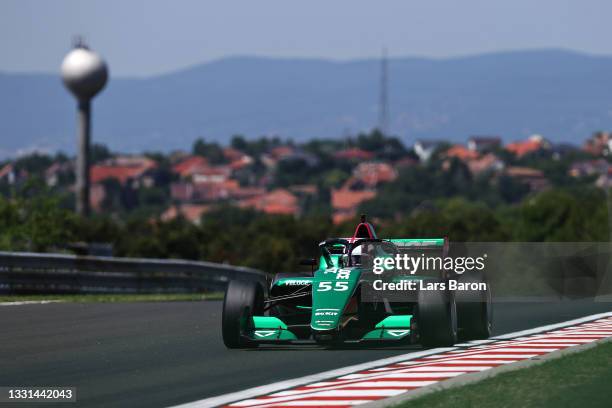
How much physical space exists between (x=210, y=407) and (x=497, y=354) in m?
5.05

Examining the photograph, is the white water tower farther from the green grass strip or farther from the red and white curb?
the green grass strip

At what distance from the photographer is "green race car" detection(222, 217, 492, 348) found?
16172 millimetres

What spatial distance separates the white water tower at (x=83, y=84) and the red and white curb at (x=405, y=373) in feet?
371

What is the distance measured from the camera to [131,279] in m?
34.5

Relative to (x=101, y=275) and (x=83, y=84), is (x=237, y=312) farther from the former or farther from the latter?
(x=83, y=84)

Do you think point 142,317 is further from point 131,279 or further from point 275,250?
point 275,250

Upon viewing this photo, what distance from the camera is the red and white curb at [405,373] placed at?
39.2 feet

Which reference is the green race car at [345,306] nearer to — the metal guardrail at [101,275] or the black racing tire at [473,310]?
the black racing tire at [473,310]

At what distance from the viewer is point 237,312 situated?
Answer: 1661cm

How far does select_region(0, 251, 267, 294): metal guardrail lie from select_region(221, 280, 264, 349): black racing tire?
12502mm

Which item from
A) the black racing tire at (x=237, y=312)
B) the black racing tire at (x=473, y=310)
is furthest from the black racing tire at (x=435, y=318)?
the black racing tire at (x=237, y=312)

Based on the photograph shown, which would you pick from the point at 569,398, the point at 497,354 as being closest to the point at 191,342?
the point at 497,354

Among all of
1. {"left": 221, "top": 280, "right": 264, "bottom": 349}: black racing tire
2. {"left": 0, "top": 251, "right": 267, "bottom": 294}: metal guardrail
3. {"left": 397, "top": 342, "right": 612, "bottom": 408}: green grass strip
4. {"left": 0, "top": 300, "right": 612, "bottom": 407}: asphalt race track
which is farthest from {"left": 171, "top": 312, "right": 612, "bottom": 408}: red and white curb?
{"left": 0, "top": 251, "right": 267, "bottom": 294}: metal guardrail

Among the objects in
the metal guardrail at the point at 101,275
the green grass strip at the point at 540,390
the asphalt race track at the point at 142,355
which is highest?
the green grass strip at the point at 540,390
